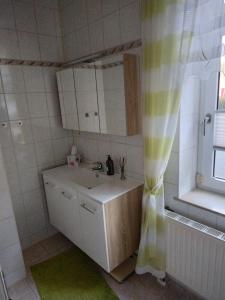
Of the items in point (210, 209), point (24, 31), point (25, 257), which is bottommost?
point (25, 257)

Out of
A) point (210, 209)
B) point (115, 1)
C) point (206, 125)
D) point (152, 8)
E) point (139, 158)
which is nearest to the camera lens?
point (152, 8)

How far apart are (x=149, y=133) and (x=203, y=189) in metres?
0.65

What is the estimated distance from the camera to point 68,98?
80.1 inches

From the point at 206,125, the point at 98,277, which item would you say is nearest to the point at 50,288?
the point at 98,277

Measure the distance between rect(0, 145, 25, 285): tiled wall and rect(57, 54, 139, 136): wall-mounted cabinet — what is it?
0.79 metres

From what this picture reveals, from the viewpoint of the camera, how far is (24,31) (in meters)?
1.93

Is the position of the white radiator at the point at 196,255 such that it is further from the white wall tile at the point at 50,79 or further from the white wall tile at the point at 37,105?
the white wall tile at the point at 50,79

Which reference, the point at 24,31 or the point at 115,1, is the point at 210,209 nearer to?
the point at 115,1

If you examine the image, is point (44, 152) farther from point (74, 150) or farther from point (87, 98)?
point (87, 98)

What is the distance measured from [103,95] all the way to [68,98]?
0.50 m

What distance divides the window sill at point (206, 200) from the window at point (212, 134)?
59 mm

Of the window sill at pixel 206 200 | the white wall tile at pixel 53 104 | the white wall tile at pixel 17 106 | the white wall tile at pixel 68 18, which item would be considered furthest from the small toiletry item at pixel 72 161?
the white wall tile at pixel 68 18

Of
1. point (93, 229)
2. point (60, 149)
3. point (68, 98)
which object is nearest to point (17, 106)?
point (68, 98)

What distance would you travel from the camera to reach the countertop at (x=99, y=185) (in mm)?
1542
